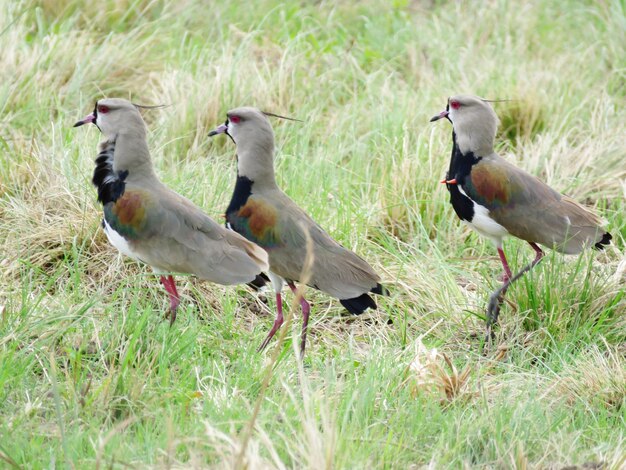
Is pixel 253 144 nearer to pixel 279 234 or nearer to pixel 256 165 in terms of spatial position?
pixel 256 165

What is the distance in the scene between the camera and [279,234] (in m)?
4.89

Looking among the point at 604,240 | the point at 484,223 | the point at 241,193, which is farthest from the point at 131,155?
the point at 604,240

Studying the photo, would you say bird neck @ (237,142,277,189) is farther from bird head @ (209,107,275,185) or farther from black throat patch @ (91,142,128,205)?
black throat patch @ (91,142,128,205)

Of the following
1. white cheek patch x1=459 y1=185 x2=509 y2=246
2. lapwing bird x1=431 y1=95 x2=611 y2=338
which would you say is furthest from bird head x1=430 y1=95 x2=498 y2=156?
white cheek patch x1=459 y1=185 x2=509 y2=246

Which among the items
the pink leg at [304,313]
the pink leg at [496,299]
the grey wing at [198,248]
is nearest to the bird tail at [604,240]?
the pink leg at [496,299]

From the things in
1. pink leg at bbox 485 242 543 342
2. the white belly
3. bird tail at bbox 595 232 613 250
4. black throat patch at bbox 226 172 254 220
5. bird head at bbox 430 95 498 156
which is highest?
bird head at bbox 430 95 498 156

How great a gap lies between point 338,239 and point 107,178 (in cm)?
143

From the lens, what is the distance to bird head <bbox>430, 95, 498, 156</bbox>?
17.4 feet

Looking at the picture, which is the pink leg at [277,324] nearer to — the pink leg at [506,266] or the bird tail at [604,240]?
the pink leg at [506,266]

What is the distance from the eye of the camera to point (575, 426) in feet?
14.0

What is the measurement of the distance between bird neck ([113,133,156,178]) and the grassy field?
0.45 meters

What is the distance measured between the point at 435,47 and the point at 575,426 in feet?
15.1

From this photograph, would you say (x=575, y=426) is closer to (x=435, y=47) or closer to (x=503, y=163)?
(x=503, y=163)

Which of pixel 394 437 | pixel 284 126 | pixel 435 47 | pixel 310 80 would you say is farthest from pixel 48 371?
pixel 435 47
